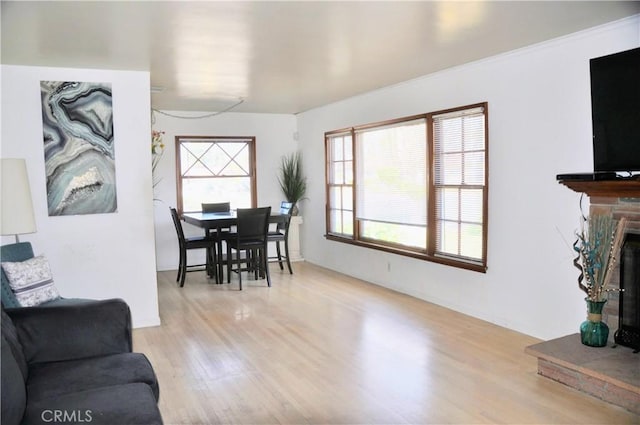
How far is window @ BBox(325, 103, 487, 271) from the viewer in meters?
4.88

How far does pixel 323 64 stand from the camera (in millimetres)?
4711

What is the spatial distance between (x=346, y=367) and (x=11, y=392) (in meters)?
2.23

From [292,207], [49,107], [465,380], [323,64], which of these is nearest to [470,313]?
[465,380]

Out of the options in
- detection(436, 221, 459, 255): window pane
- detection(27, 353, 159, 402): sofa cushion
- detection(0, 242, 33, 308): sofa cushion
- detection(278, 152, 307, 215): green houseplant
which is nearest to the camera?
detection(27, 353, 159, 402): sofa cushion

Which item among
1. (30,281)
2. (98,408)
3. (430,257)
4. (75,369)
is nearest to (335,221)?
(430,257)

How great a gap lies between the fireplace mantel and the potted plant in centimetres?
17

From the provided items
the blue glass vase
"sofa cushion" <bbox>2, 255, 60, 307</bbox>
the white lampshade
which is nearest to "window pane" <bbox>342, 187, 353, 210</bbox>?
the blue glass vase

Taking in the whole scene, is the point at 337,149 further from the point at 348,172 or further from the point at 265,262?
the point at 265,262

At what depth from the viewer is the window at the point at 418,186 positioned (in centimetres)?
488

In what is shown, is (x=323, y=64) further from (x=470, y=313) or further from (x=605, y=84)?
(x=470, y=313)

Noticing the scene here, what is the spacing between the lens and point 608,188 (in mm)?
3395

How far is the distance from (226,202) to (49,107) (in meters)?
3.74

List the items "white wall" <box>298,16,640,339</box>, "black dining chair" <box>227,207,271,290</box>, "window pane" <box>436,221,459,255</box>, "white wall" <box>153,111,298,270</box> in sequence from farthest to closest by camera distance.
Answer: "white wall" <box>153,111,298,270</box> < "black dining chair" <box>227,207,271,290</box> < "window pane" <box>436,221,459,255</box> < "white wall" <box>298,16,640,339</box>

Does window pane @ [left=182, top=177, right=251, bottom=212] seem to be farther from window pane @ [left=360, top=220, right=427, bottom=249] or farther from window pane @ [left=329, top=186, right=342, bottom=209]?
window pane @ [left=360, top=220, right=427, bottom=249]
